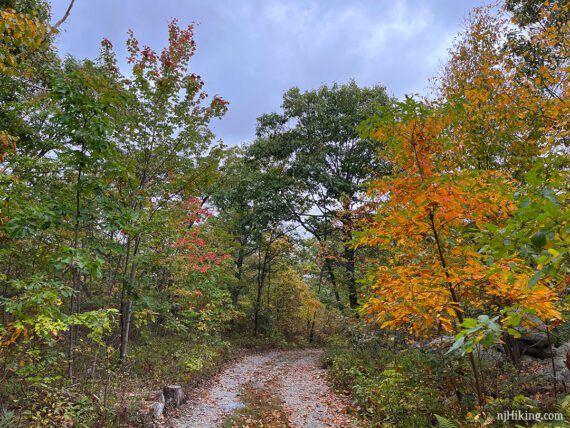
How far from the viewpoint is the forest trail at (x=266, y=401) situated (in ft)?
22.0

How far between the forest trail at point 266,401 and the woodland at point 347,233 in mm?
502

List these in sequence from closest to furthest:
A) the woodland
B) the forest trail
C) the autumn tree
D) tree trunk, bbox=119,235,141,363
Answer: the woodland < the forest trail < tree trunk, bbox=119,235,141,363 < the autumn tree

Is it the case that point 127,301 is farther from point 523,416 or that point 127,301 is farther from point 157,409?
point 523,416

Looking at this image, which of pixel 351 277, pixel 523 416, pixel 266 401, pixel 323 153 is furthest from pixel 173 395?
pixel 323 153

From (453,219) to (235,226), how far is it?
1743 centimetres

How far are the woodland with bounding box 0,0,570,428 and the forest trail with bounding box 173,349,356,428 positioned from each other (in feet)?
1.65

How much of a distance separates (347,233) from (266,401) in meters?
8.97

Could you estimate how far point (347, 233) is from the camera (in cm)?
1538

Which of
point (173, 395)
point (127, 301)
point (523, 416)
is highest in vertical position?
point (127, 301)

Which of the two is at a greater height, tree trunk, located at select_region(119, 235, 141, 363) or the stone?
tree trunk, located at select_region(119, 235, 141, 363)

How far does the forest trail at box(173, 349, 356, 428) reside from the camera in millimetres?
6699

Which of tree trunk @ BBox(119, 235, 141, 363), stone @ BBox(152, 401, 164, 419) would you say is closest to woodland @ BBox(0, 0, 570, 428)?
tree trunk @ BBox(119, 235, 141, 363)

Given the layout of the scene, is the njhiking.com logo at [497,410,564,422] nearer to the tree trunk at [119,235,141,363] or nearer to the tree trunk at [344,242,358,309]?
the tree trunk at [119,235,141,363]

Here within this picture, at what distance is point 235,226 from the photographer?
Answer: 66.3ft
